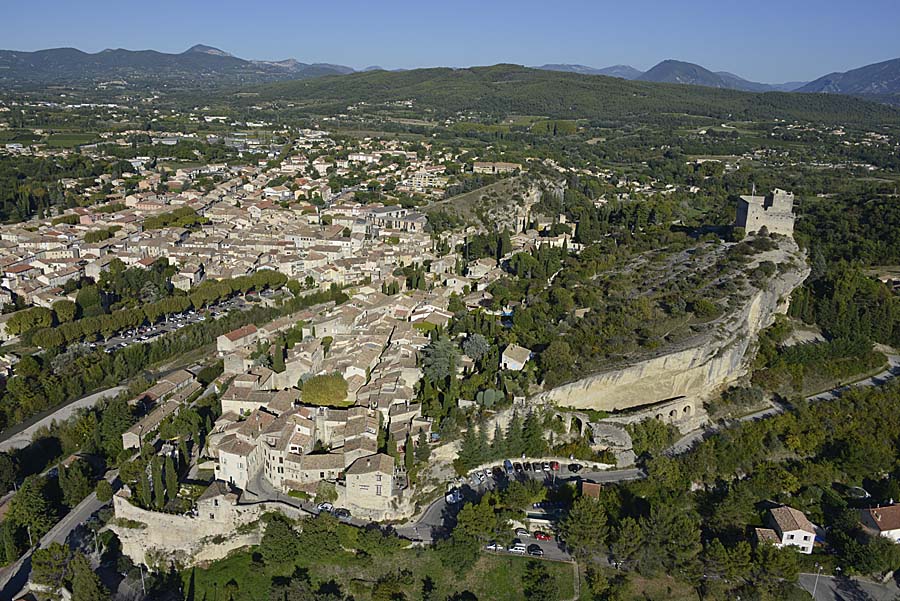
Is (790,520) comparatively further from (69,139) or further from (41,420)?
(69,139)

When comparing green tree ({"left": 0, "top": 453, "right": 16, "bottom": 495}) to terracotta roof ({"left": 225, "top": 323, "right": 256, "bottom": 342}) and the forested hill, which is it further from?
the forested hill

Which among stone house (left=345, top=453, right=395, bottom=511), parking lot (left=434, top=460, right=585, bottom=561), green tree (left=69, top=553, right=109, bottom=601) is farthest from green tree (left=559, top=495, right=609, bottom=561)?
green tree (left=69, top=553, right=109, bottom=601)

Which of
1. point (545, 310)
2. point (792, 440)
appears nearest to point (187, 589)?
point (545, 310)

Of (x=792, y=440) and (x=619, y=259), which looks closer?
(x=792, y=440)

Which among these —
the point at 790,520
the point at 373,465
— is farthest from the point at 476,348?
the point at 790,520

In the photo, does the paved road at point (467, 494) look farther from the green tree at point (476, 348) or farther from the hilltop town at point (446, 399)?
the green tree at point (476, 348)

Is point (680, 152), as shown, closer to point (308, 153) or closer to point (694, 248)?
point (308, 153)
